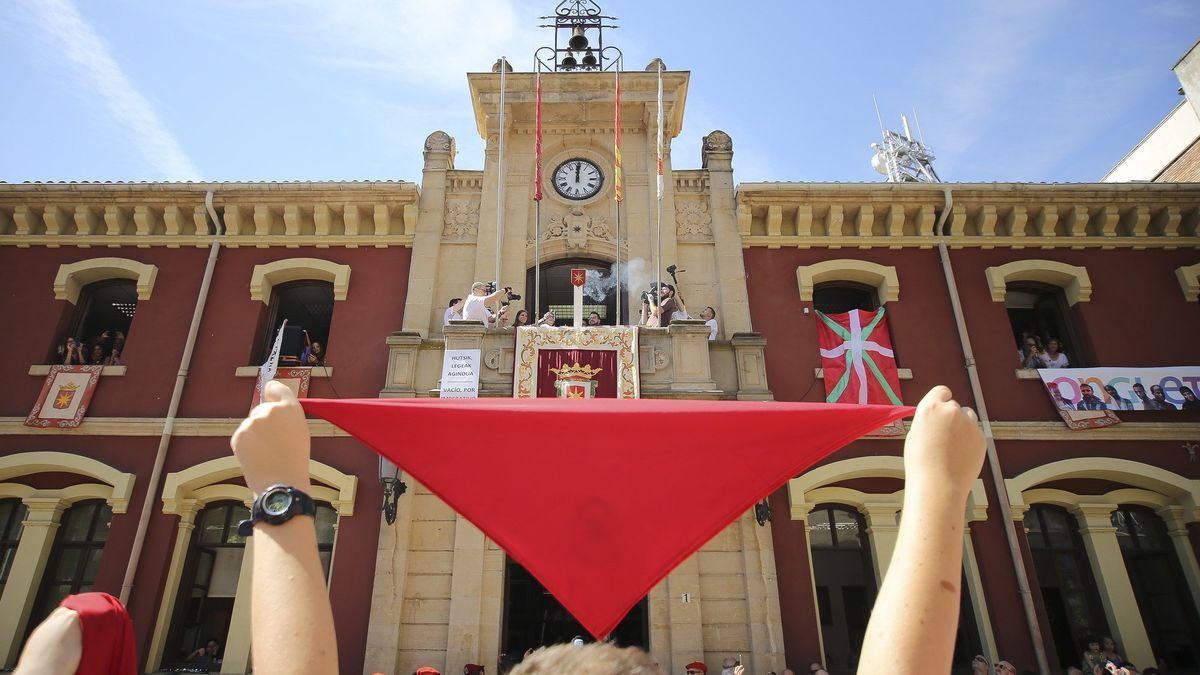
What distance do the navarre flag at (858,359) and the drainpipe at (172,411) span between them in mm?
11423

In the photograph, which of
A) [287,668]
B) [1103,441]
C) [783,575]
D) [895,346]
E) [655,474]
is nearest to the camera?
[287,668]

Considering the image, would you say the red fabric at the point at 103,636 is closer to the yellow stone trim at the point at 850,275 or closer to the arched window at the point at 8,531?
the arched window at the point at 8,531

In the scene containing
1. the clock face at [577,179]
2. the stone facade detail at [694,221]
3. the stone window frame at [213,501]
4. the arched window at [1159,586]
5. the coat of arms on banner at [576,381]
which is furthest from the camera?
the clock face at [577,179]

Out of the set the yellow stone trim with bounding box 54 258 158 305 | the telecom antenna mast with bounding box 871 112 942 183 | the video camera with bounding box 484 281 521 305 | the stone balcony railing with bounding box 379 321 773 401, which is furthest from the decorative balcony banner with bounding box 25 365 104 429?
the telecom antenna mast with bounding box 871 112 942 183

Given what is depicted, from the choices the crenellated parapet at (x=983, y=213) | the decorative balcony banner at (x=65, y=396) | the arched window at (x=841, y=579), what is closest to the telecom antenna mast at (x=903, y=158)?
the crenellated parapet at (x=983, y=213)

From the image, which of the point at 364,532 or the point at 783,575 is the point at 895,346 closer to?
the point at 783,575

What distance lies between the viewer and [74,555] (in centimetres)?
1076

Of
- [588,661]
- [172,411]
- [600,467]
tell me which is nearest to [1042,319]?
[600,467]

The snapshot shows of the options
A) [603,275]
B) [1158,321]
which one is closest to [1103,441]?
[1158,321]

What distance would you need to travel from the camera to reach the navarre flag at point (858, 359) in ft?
38.0

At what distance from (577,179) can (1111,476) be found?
11.1 metres

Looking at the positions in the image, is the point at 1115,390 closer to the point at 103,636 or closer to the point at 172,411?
the point at 103,636

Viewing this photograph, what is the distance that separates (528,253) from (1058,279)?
34.5ft

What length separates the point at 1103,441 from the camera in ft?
36.8
